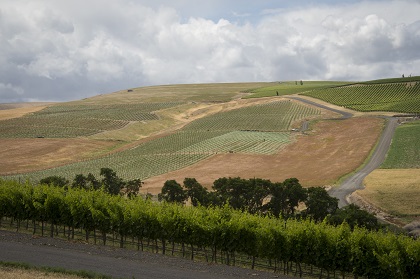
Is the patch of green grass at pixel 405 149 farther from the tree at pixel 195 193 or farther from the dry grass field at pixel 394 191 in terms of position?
the tree at pixel 195 193

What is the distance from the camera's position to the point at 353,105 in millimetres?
170375

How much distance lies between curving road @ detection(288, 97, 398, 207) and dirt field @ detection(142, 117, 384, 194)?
6.14 ft

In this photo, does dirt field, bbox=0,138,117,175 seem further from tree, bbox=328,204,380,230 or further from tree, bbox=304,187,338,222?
tree, bbox=328,204,380,230

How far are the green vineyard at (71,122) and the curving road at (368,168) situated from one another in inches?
3171

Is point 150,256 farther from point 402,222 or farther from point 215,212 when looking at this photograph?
point 402,222

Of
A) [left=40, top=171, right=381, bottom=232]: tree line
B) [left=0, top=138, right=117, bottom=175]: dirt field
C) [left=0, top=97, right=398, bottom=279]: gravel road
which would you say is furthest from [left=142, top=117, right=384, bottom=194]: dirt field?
[left=0, top=97, right=398, bottom=279]: gravel road

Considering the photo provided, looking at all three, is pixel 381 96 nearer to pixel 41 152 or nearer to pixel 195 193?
pixel 41 152

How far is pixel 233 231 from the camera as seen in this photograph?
38969 millimetres

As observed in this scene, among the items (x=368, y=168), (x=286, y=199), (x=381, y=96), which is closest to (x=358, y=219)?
(x=286, y=199)

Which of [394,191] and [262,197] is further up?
[394,191]

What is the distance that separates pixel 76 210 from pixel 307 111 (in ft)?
433

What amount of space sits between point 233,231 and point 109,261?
386 inches

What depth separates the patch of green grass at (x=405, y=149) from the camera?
296ft

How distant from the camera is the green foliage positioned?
113ft
